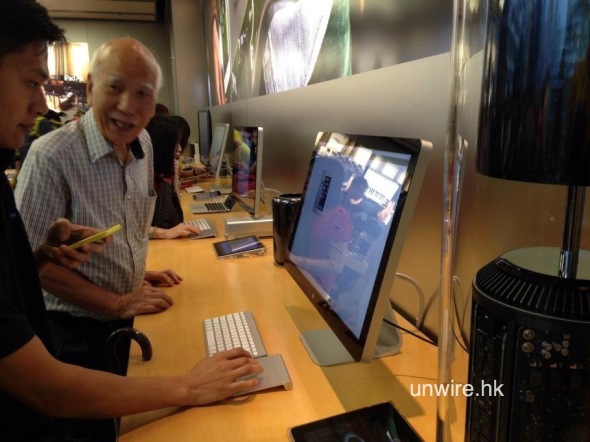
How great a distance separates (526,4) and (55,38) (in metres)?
0.91

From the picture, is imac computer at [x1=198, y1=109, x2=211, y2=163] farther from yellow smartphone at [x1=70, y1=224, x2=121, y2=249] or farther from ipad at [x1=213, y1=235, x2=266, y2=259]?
yellow smartphone at [x1=70, y1=224, x2=121, y2=249]

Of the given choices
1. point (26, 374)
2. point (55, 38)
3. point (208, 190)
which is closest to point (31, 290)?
point (26, 374)

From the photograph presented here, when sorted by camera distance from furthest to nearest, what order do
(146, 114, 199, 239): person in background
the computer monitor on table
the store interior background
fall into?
(146, 114, 199, 239): person in background < the computer monitor on table < the store interior background

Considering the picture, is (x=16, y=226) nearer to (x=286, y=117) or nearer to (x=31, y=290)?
(x=31, y=290)

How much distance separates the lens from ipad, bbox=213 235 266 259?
1694 millimetres

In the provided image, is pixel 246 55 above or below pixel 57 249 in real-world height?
above

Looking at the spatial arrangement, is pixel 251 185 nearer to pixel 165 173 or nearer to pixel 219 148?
pixel 165 173

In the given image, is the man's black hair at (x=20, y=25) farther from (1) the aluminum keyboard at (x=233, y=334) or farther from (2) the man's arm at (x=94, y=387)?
(1) the aluminum keyboard at (x=233, y=334)

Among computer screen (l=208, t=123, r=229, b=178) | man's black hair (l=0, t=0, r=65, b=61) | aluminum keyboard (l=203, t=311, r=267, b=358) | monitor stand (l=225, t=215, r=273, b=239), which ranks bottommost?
aluminum keyboard (l=203, t=311, r=267, b=358)

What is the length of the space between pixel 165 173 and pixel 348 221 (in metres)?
1.99

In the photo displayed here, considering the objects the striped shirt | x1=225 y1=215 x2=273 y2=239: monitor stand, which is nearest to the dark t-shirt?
the striped shirt


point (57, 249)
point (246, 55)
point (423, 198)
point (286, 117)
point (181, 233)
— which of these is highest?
point (246, 55)

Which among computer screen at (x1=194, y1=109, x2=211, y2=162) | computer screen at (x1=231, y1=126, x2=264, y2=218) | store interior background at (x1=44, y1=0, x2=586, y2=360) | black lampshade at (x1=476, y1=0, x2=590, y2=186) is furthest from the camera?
computer screen at (x1=194, y1=109, x2=211, y2=162)

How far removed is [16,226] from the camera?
1.04 metres
